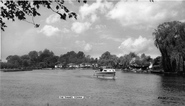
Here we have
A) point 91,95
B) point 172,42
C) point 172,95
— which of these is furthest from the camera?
point 172,42

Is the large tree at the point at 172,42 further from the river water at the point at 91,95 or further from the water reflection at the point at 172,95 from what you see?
the water reflection at the point at 172,95

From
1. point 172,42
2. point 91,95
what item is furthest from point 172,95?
point 172,42

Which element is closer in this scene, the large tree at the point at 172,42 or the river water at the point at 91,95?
the river water at the point at 91,95

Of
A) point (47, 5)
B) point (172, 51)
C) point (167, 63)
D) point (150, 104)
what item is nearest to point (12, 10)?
point (47, 5)

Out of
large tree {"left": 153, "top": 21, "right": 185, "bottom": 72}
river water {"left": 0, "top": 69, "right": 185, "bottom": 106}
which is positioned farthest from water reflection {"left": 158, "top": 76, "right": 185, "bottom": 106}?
large tree {"left": 153, "top": 21, "right": 185, "bottom": 72}

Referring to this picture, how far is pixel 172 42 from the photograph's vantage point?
328ft

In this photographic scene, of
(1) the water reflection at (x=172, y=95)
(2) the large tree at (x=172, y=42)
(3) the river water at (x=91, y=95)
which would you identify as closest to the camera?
(3) the river water at (x=91, y=95)

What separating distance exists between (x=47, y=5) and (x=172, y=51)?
9667 centimetres

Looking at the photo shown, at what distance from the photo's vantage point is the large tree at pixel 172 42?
321 feet

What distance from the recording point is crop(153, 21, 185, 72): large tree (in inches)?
3851

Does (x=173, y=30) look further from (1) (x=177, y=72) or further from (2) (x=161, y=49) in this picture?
(1) (x=177, y=72)

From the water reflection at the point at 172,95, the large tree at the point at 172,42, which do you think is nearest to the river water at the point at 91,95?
the water reflection at the point at 172,95

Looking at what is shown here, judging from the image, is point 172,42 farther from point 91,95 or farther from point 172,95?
point 91,95

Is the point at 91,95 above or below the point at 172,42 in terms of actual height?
below
